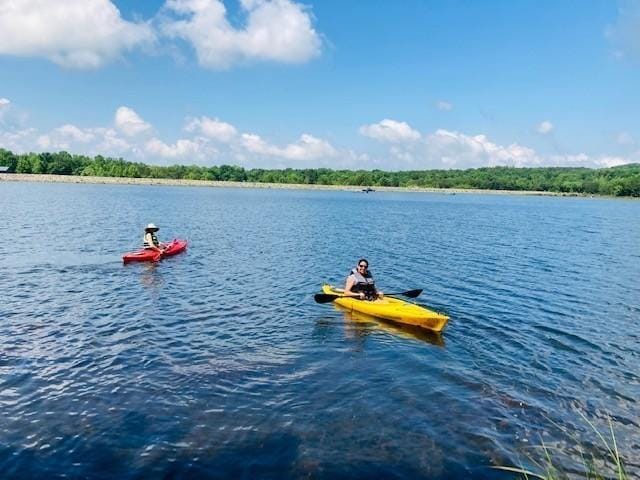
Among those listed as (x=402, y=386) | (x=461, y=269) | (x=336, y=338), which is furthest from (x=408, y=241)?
(x=402, y=386)

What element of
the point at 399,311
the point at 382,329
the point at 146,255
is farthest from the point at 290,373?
the point at 146,255

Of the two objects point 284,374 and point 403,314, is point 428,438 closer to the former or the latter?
point 284,374

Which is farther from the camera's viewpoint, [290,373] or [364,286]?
[364,286]

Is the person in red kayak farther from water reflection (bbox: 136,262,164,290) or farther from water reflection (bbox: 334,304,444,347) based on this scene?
water reflection (bbox: 334,304,444,347)

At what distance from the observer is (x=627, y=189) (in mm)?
195375

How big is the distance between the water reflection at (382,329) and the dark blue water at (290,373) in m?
0.13

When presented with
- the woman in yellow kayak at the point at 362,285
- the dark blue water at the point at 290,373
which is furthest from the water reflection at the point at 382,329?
the woman in yellow kayak at the point at 362,285

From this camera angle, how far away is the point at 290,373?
13.4m

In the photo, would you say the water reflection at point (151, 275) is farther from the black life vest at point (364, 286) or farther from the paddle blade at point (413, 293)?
the paddle blade at point (413, 293)

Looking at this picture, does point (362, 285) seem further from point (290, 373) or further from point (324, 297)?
point (290, 373)

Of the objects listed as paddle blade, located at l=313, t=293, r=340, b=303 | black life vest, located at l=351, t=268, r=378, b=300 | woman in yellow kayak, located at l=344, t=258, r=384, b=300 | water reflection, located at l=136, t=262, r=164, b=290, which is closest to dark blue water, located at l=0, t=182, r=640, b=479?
water reflection, located at l=136, t=262, r=164, b=290

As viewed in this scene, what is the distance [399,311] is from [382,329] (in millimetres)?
→ 881

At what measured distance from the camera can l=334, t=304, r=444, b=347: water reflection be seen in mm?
16938

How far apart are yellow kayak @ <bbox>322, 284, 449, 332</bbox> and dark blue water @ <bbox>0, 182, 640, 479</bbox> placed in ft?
1.61
